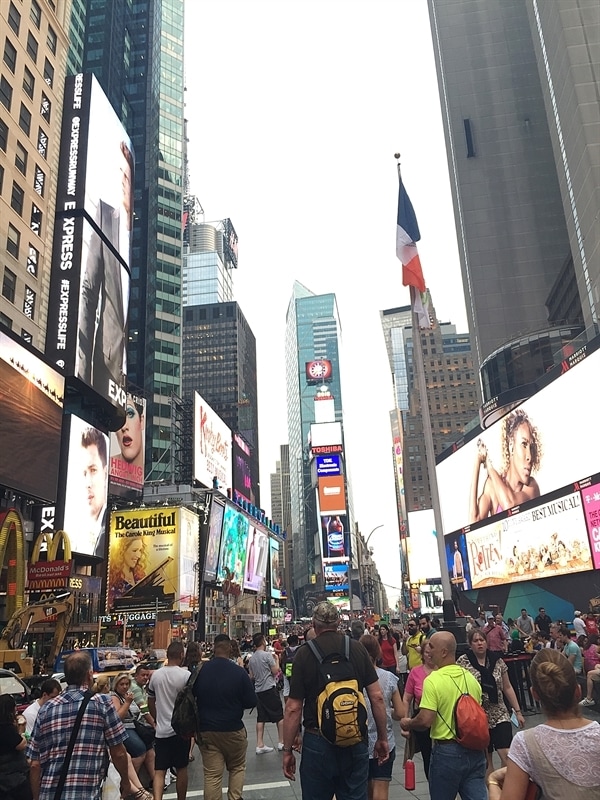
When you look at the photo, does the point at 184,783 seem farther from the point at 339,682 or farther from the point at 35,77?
the point at 35,77

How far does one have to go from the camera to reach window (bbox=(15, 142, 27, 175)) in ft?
135

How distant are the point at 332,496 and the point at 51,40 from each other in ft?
Result: 397

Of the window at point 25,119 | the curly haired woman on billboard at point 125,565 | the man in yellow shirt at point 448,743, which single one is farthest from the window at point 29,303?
the man in yellow shirt at point 448,743

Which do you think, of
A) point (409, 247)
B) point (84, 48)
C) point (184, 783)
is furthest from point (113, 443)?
point (84, 48)

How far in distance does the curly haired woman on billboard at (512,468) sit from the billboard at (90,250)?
96.3ft

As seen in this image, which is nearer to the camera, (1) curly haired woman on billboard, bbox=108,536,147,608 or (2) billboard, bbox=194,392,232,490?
(1) curly haired woman on billboard, bbox=108,536,147,608

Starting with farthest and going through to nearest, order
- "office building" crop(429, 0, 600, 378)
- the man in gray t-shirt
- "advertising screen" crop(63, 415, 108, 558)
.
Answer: "office building" crop(429, 0, 600, 378) < "advertising screen" crop(63, 415, 108, 558) < the man in gray t-shirt

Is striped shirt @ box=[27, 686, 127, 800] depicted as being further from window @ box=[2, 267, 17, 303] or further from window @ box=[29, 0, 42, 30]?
window @ box=[29, 0, 42, 30]

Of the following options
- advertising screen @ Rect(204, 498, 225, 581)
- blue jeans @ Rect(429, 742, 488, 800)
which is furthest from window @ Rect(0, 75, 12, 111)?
blue jeans @ Rect(429, 742, 488, 800)

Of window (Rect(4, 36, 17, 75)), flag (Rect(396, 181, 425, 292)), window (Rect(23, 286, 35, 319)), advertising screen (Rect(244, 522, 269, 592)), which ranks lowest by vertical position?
advertising screen (Rect(244, 522, 269, 592))

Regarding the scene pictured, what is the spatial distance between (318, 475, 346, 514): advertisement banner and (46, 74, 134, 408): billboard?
105315mm

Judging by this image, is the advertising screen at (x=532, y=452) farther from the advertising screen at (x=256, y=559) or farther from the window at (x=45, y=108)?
the window at (x=45, y=108)

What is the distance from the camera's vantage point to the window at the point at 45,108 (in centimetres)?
4550

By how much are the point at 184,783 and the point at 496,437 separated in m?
42.9
